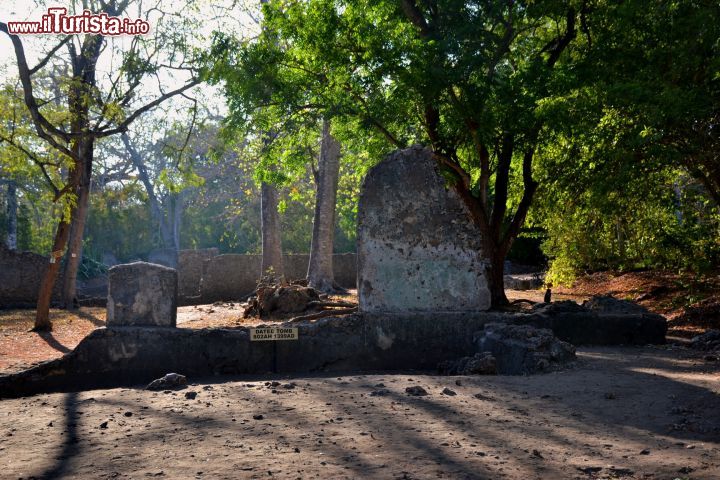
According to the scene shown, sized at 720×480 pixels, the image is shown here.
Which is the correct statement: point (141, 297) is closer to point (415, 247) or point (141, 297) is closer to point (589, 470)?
point (415, 247)

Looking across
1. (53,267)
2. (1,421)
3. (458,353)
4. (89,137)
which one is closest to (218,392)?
(1,421)

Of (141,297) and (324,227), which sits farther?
(324,227)

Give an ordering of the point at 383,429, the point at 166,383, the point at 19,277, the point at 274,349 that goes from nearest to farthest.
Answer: the point at 383,429, the point at 166,383, the point at 274,349, the point at 19,277

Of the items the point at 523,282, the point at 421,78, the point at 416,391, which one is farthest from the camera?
the point at 523,282

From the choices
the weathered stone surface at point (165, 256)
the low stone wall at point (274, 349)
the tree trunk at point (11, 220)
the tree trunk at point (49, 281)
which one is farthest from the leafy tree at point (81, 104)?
the weathered stone surface at point (165, 256)

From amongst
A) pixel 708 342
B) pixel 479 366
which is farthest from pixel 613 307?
pixel 479 366

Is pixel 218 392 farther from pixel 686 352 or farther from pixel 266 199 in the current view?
pixel 266 199

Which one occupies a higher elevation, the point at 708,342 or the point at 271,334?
the point at 271,334

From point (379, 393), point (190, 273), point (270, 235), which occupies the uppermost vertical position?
point (270, 235)

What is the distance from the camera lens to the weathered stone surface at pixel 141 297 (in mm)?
8945

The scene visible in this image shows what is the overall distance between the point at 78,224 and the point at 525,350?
1291 cm

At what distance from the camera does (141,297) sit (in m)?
8.98

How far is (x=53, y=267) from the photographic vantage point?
14.6 meters

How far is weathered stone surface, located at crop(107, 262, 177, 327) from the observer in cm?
895
